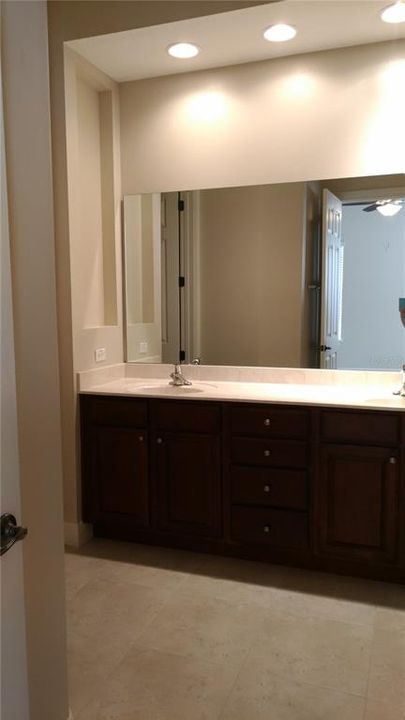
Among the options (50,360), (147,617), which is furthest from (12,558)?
→ (147,617)

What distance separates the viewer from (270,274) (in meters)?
3.21

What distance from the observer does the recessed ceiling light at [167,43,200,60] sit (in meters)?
2.86

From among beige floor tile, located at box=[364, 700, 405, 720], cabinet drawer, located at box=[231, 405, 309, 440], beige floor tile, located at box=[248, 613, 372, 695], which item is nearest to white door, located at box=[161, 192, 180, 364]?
cabinet drawer, located at box=[231, 405, 309, 440]

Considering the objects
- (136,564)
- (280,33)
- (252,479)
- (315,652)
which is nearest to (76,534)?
(136,564)

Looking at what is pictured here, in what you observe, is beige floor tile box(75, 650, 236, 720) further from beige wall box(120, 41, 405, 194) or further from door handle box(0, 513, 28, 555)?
beige wall box(120, 41, 405, 194)

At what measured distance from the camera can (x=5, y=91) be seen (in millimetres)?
1203

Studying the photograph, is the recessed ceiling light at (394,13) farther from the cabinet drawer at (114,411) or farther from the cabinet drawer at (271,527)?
the cabinet drawer at (271,527)

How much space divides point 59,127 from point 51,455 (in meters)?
2.05

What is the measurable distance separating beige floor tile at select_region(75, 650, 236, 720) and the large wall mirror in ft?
5.57

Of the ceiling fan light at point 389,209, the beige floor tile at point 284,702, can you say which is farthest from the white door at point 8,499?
the ceiling fan light at point 389,209

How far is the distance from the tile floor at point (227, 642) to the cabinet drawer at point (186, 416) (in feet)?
2.35

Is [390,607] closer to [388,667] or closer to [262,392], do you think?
[388,667]

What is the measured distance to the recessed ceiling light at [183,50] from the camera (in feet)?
9.37

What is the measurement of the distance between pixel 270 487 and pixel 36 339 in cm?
169
